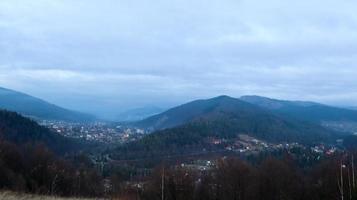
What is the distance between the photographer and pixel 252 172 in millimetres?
51625

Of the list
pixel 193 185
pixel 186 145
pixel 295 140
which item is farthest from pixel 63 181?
pixel 295 140

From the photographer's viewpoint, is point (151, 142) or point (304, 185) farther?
point (151, 142)

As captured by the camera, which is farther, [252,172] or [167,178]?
[252,172]

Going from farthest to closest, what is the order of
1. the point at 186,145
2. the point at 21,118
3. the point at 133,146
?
the point at 186,145, the point at 133,146, the point at 21,118

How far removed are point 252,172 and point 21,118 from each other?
80.7 m

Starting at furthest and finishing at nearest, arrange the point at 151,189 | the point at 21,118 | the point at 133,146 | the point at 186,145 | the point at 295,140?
the point at 295,140 → the point at 186,145 → the point at 133,146 → the point at 21,118 → the point at 151,189

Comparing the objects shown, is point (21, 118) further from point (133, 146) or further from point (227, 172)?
point (227, 172)

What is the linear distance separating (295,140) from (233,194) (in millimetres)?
149573

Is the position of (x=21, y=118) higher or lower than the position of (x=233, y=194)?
higher

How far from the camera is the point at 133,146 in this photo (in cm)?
14425

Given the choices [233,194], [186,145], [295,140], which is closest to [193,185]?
[233,194]

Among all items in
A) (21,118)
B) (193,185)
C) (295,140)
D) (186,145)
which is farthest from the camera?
(295,140)

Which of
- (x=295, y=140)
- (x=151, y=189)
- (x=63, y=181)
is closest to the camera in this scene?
(x=63, y=181)

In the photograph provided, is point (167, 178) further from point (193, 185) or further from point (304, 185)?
point (304, 185)
